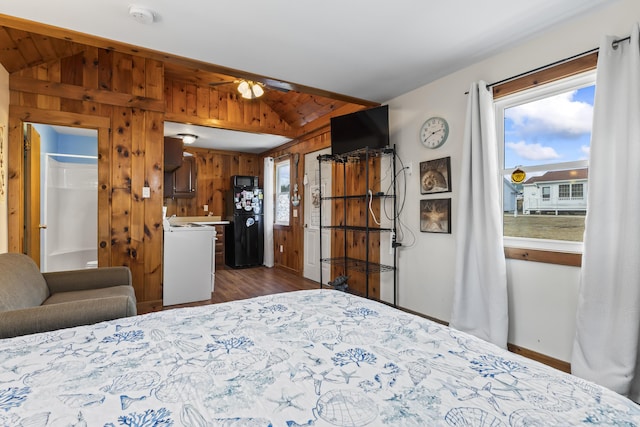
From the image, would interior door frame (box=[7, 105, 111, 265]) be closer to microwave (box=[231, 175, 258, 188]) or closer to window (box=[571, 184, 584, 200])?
microwave (box=[231, 175, 258, 188])

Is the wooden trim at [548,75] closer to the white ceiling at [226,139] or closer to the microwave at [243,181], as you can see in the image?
the white ceiling at [226,139]

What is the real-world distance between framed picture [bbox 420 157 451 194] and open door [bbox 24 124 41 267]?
13.2 ft

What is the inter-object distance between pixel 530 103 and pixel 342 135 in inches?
73.3

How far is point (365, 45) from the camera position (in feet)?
7.87

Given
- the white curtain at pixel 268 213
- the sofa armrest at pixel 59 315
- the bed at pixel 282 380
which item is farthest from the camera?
the white curtain at pixel 268 213

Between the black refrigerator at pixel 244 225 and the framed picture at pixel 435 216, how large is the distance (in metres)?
3.93

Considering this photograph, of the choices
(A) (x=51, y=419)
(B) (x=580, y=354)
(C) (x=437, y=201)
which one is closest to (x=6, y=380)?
(A) (x=51, y=419)

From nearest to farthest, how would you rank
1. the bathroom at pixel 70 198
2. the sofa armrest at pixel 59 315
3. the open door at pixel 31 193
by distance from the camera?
the sofa armrest at pixel 59 315 < the open door at pixel 31 193 < the bathroom at pixel 70 198

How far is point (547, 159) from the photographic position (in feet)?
7.66

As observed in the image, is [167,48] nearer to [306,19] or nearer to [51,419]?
A: [306,19]

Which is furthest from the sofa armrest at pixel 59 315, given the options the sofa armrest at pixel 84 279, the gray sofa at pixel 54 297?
the sofa armrest at pixel 84 279

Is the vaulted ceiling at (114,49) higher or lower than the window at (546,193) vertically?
higher

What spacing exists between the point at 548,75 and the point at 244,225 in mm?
5193

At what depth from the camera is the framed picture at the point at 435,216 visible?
293 centimetres
